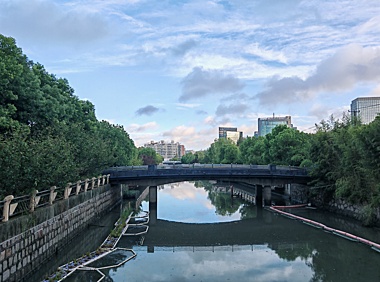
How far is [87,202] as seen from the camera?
73.7 ft

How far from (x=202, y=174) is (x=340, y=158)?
38.6 feet

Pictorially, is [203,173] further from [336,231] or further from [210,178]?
[336,231]

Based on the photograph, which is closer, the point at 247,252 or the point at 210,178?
the point at 247,252

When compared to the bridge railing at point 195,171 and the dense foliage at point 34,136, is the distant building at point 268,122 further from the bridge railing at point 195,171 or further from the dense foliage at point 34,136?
the dense foliage at point 34,136

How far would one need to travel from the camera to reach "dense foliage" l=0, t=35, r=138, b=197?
14.1 metres

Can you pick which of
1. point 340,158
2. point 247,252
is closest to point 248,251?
point 247,252

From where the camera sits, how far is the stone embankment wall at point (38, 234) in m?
11.1

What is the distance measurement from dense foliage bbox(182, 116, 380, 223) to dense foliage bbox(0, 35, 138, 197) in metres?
17.2

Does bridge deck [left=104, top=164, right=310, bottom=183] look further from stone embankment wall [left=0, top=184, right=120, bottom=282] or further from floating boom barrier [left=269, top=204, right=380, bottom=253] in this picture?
stone embankment wall [left=0, top=184, right=120, bottom=282]

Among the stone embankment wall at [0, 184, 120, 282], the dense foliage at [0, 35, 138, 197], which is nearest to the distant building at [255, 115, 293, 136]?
the dense foliage at [0, 35, 138, 197]

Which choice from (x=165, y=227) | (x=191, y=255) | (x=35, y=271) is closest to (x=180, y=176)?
(x=165, y=227)

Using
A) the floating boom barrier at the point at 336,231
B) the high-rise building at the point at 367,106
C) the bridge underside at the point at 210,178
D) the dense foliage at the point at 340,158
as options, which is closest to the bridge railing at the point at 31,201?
the bridge underside at the point at 210,178

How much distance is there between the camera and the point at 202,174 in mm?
32438

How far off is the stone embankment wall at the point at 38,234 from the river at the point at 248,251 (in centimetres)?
274
